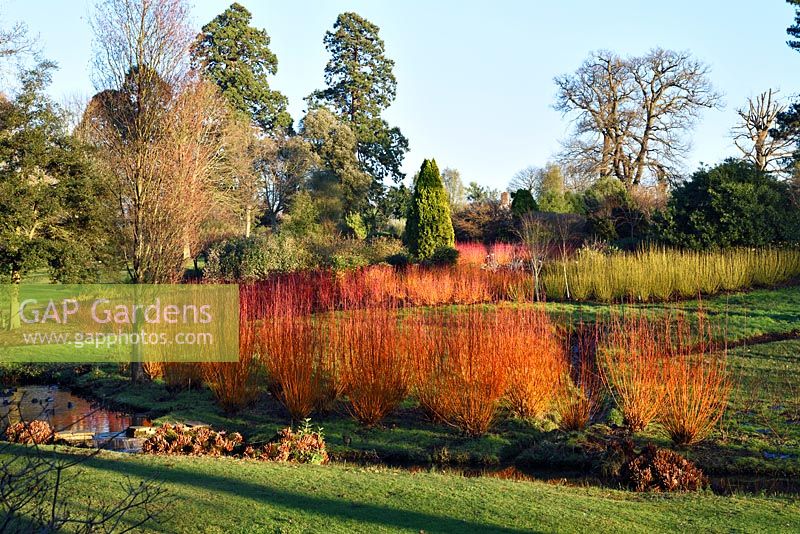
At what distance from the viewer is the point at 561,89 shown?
122 ft

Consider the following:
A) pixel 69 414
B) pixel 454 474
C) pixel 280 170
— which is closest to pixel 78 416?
pixel 69 414

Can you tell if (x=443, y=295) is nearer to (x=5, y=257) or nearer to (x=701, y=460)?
(x=701, y=460)

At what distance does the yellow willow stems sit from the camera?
1430 centimetres

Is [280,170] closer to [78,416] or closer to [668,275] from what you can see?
[668,275]

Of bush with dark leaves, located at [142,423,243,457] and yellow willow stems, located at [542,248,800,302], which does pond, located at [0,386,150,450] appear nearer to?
bush with dark leaves, located at [142,423,243,457]

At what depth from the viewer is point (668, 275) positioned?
14336 mm

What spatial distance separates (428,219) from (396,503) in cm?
1537

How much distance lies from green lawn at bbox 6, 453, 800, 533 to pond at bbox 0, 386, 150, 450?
2.06 m

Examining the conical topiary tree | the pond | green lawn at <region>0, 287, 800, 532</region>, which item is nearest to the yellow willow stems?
green lawn at <region>0, 287, 800, 532</region>

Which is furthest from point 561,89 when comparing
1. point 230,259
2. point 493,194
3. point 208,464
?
point 208,464

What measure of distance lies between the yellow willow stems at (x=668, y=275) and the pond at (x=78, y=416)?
9.48 m

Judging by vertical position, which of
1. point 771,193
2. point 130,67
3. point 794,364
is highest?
point 130,67

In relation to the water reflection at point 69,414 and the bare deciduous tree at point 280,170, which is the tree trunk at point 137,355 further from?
the bare deciduous tree at point 280,170

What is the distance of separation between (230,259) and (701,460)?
15.0 metres
